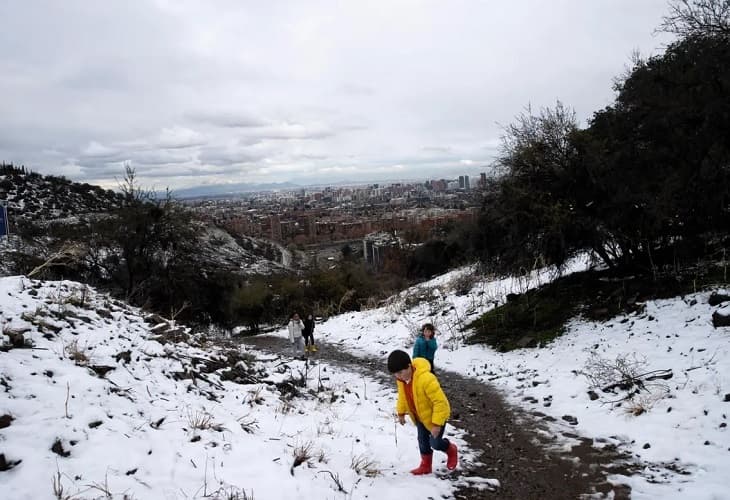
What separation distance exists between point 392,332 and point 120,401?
14.1 meters

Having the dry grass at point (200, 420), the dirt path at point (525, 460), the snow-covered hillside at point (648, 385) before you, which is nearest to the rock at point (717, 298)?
the snow-covered hillside at point (648, 385)

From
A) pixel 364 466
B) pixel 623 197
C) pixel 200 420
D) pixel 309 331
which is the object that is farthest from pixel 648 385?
pixel 309 331

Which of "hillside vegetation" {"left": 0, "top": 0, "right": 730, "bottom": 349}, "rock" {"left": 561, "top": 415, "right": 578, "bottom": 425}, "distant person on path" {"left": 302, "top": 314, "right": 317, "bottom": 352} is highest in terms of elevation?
"hillside vegetation" {"left": 0, "top": 0, "right": 730, "bottom": 349}

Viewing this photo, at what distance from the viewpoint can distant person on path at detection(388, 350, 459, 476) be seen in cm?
505

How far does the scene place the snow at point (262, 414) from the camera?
4.43 meters

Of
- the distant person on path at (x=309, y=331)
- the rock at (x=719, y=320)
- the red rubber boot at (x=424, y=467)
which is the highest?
the rock at (x=719, y=320)

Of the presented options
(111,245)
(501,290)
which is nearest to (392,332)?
(501,290)

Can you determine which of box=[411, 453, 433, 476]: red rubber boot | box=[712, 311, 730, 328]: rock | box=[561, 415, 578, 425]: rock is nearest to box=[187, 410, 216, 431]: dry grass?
box=[411, 453, 433, 476]: red rubber boot

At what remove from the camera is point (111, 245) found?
23.0 metres

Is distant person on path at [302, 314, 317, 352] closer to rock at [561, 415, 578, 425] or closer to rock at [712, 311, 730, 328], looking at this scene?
rock at [561, 415, 578, 425]

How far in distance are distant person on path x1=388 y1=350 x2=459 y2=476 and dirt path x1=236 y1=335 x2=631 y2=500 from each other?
52 centimetres

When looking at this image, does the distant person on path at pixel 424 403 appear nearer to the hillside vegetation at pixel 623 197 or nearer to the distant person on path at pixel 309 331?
the hillside vegetation at pixel 623 197

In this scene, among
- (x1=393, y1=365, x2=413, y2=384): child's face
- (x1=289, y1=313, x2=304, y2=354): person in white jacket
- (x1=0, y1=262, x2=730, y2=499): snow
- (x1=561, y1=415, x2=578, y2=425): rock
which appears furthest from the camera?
(x1=289, y1=313, x2=304, y2=354): person in white jacket

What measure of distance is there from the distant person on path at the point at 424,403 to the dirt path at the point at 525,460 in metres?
0.52
